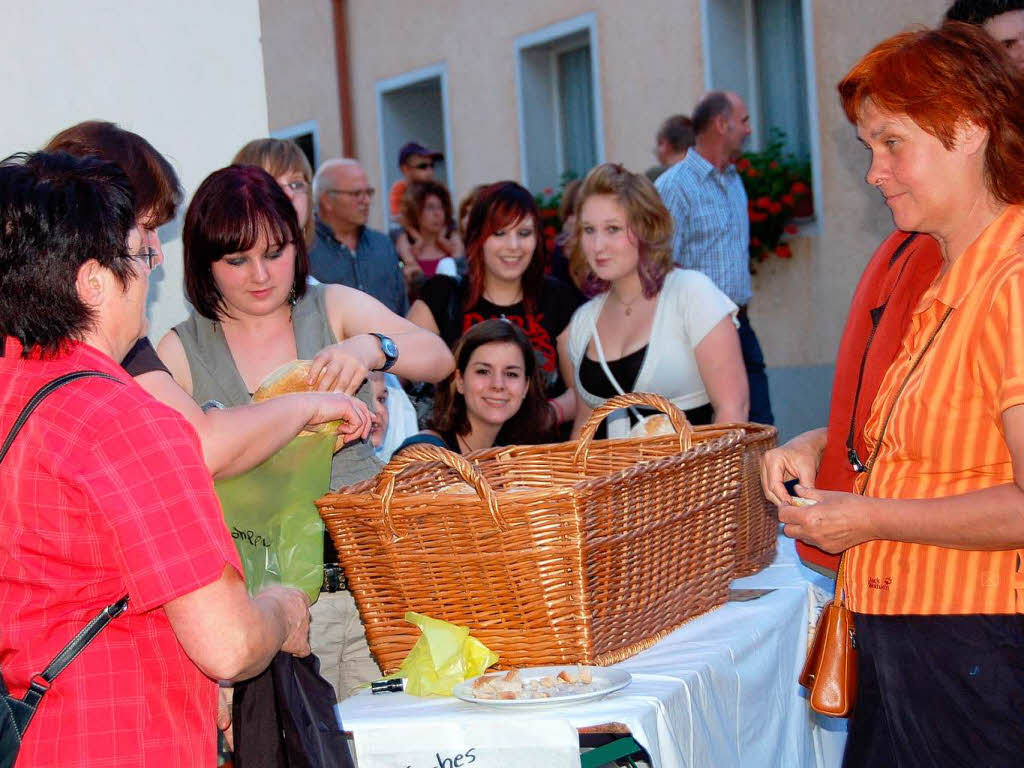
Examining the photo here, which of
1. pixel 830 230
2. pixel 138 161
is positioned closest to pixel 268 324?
pixel 138 161

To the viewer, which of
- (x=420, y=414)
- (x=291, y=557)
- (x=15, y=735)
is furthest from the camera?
(x=420, y=414)

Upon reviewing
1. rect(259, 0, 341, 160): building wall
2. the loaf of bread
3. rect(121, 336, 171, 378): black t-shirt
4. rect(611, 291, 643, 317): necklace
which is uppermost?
rect(259, 0, 341, 160): building wall

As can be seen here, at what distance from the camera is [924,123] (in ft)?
6.59

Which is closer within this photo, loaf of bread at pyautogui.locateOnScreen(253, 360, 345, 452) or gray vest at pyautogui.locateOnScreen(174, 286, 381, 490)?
loaf of bread at pyautogui.locateOnScreen(253, 360, 345, 452)

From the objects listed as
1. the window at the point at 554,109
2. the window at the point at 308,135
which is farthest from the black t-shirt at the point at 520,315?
the window at the point at 308,135

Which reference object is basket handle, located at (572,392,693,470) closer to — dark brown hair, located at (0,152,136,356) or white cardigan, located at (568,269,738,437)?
white cardigan, located at (568,269,738,437)

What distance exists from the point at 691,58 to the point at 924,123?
7.78m

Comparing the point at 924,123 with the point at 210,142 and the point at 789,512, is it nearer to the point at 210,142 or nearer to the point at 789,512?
the point at 789,512

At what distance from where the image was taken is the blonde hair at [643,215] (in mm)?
4051

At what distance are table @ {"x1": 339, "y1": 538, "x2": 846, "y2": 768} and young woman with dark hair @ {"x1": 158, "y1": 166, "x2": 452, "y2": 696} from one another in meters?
0.38

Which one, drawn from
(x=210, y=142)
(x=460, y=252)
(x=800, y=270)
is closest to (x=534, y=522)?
(x=210, y=142)

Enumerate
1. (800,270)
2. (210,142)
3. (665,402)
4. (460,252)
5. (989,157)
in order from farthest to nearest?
1. (800,270)
2. (460,252)
3. (210,142)
4. (665,402)
5. (989,157)

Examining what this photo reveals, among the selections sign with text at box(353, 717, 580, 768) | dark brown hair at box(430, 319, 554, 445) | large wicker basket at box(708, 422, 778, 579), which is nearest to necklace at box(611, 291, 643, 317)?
dark brown hair at box(430, 319, 554, 445)

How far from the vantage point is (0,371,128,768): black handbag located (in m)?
1.54
